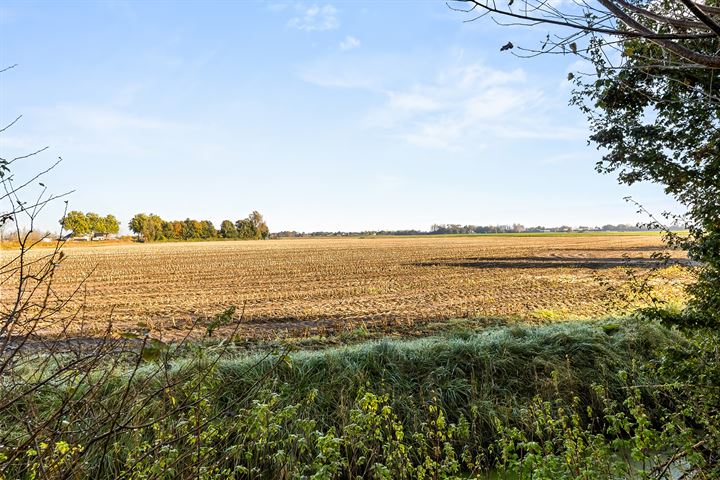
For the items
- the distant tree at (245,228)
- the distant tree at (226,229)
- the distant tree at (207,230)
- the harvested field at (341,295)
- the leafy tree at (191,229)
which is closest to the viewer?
the harvested field at (341,295)

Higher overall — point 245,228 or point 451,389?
point 245,228

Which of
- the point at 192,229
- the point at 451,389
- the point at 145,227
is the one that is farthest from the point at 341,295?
→ the point at 192,229

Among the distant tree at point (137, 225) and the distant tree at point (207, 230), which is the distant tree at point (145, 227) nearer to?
the distant tree at point (137, 225)

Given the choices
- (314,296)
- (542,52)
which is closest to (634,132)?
(542,52)

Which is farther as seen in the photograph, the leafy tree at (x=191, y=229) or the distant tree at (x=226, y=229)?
the distant tree at (x=226, y=229)

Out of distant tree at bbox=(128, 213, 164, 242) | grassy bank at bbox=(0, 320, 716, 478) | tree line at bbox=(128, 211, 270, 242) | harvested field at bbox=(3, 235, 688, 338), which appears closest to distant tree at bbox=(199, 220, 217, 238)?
tree line at bbox=(128, 211, 270, 242)

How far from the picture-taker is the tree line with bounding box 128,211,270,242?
3775 inches

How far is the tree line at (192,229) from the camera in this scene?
95.9 m

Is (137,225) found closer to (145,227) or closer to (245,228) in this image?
(145,227)

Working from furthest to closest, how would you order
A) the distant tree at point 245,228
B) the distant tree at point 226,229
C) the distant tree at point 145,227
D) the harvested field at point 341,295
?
the distant tree at point 245,228
the distant tree at point 226,229
the distant tree at point 145,227
the harvested field at point 341,295

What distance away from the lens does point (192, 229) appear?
111 meters

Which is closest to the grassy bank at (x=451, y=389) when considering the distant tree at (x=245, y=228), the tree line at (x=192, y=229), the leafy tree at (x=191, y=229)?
the tree line at (x=192, y=229)

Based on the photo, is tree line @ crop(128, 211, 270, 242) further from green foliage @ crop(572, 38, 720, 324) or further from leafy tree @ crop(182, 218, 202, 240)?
green foliage @ crop(572, 38, 720, 324)

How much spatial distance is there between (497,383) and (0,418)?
651 centimetres
